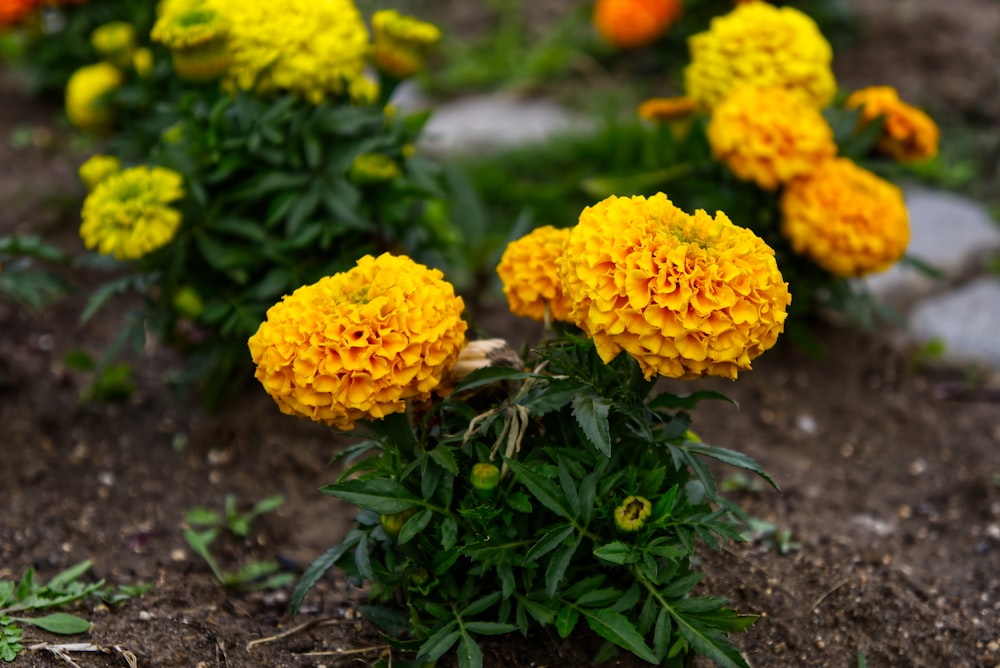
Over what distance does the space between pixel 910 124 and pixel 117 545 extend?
109 inches

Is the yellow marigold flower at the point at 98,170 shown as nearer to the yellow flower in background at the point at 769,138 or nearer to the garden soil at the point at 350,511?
the garden soil at the point at 350,511

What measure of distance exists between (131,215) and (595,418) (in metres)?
1.49

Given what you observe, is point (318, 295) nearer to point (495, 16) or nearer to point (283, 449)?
point (283, 449)

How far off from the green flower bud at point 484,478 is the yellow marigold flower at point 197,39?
1520 millimetres

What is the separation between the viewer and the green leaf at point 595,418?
1.90 meters

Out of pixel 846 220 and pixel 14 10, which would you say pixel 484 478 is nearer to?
pixel 846 220

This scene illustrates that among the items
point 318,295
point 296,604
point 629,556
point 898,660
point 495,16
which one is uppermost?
point 318,295

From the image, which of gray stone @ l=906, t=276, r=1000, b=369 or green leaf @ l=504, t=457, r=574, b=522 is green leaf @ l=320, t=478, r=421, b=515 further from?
gray stone @ l=906, t=276, r=1000, b=369

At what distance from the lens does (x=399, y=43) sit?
3096 mm

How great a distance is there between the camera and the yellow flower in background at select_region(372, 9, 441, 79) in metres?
3.06

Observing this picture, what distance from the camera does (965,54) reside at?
5277mm

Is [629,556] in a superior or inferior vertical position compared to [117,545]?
superior

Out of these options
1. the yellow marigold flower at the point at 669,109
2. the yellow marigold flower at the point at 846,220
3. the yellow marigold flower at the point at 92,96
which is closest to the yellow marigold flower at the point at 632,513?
the yellow marigold flower at the point at 846,220

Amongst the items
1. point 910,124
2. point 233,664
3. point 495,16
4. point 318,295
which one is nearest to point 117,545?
point 233,664
